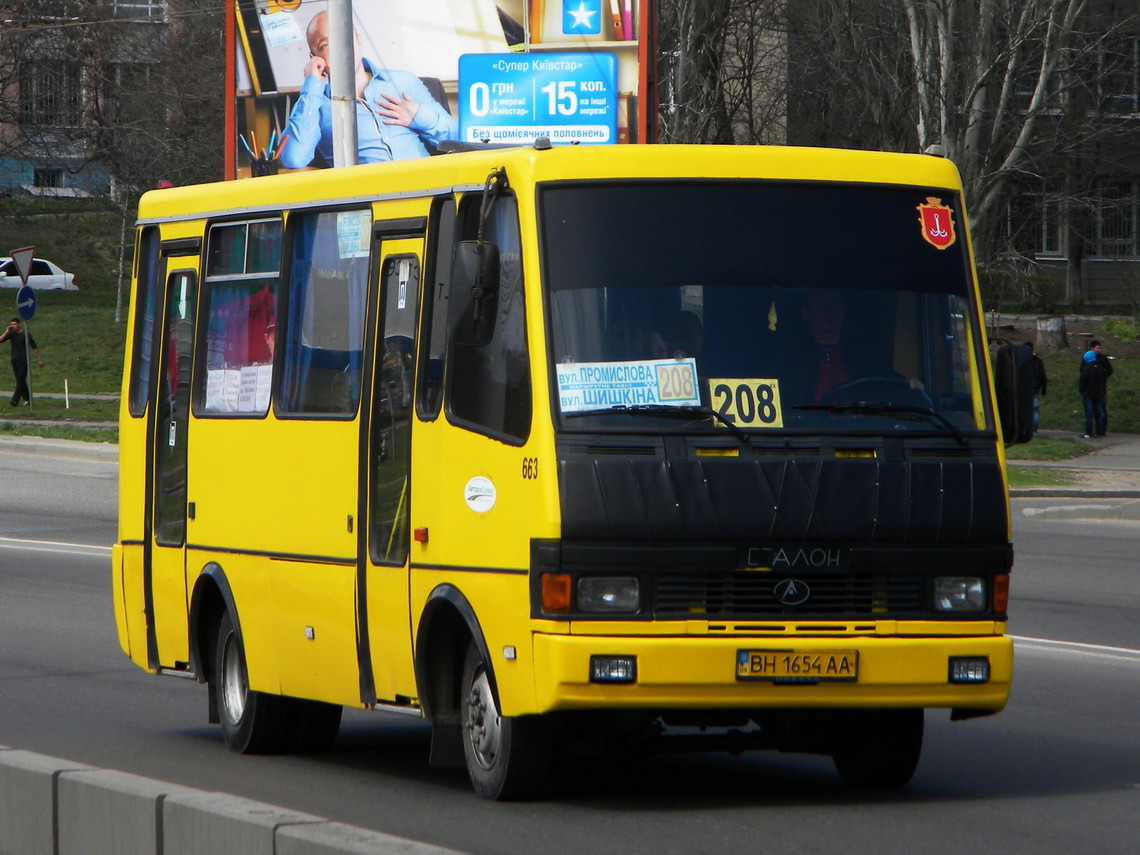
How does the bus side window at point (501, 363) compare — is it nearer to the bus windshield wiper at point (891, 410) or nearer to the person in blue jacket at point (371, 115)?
the bus windshield wiper at point (891, 410)

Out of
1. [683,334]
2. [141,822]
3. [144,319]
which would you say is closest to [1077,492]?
[144,319]

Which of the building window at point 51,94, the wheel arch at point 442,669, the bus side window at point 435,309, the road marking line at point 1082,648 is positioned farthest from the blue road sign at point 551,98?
the building window at point 51,94

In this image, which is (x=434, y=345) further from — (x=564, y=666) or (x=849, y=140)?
(x=849, y=140)

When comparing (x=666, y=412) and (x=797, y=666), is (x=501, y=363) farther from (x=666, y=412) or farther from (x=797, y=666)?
(x=797, y=666)

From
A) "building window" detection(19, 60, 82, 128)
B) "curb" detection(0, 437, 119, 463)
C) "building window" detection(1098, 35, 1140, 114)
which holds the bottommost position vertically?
"curb" detection(0, 437, 119, 463)

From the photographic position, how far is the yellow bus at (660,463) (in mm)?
7129

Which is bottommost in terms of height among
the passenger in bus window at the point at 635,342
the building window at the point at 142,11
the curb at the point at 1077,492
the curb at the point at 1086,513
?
the curb at the point at 1086,513

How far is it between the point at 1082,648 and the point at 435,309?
6.20 m

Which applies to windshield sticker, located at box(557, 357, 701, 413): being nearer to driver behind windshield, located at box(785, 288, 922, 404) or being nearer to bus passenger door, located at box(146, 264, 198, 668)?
driver behind windshield, located at box(785, 288, 922, 404)

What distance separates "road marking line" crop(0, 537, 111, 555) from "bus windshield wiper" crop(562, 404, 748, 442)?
12.8 m

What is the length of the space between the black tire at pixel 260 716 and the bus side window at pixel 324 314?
1257mm

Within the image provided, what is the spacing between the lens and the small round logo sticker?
7426mm

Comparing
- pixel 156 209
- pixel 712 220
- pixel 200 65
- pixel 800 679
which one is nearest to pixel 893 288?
pixel 712 220

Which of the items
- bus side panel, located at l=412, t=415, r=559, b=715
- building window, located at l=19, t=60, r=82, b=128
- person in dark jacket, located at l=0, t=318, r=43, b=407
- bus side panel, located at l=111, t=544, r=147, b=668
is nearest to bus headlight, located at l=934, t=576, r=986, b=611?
bus side panel, located at l=412, t=415, r=559, b=715
